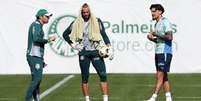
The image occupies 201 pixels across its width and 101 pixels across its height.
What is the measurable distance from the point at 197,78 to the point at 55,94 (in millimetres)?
5090

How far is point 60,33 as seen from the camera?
2120 centimetres

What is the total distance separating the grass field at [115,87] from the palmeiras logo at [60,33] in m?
0.78

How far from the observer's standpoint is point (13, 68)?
21.3 meters

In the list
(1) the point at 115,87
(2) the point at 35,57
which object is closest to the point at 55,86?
(1) the point at 115,87

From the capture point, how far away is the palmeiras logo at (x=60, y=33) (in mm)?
21203

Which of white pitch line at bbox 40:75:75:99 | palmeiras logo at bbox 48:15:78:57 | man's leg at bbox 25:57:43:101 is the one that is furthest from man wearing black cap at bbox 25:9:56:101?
palmeiras logo at bbox 48:15:78:57

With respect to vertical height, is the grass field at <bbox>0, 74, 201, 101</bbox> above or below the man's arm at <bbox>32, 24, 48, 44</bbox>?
below

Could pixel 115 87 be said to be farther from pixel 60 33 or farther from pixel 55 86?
pixel 60 33

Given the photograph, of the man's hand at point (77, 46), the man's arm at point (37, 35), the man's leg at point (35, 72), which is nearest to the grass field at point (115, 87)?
the man's hand at point (77, 46)

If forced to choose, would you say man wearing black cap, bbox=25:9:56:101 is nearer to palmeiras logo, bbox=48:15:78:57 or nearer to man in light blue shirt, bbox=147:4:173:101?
man in light blue shirt, bbox=147:4:173:101

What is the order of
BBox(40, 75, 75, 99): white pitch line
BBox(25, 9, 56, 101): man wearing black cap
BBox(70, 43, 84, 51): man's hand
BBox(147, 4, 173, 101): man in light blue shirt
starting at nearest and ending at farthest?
BBox(25, 9, 56, 101): man wearing black cap
BBox(70, 43, 84, 51): man's hand
BBox(147, 4, 173, 101): man in light blue shirt
BBox(40, 75, 75, 99): white pitch line

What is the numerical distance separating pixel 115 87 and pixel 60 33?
426 cm

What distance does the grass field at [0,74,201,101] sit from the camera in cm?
1539

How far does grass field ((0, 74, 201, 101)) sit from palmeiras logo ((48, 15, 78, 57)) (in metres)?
0.78
